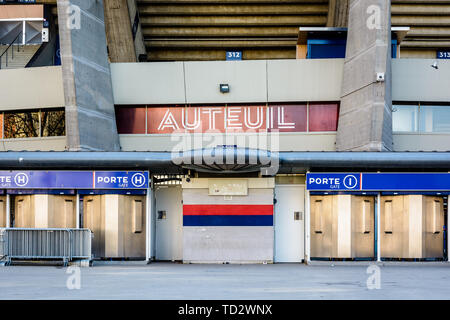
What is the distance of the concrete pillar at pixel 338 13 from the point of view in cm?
2425

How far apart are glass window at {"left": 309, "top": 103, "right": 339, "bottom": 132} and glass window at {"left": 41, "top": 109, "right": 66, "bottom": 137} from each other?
33.7ft

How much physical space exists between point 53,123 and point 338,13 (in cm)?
1413

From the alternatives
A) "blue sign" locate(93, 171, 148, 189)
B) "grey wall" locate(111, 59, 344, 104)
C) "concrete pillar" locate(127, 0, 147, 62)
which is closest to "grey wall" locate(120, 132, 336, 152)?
"grey wall" locate(111, 59, 344, 104)

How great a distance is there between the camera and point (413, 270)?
15344 mm

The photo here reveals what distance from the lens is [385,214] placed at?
1697 cm

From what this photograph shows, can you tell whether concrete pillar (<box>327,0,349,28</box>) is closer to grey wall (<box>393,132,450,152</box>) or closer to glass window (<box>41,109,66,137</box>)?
grey wall (<box>393,132,450,152</box>)

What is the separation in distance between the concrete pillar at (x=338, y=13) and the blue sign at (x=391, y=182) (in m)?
Answer: 10.2

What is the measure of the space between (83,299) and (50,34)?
2136cm

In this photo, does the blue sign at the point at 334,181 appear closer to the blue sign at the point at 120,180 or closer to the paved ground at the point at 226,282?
the paved ground at the point at 226,282

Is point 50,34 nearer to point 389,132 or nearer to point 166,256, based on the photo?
point 166,256

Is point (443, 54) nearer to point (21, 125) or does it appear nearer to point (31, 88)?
point (31, 88)

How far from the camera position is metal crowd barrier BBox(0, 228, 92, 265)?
15875 mm

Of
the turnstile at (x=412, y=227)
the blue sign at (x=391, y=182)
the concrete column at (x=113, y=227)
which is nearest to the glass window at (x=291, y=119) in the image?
the blue sign at (x=391, y=182)

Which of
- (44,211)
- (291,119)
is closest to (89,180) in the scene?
(44,211)
